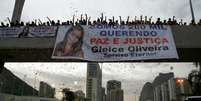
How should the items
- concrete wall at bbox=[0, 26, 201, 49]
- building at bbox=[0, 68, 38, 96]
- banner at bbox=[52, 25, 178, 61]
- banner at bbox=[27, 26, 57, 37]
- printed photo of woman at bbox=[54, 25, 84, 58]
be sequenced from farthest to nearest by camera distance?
building at bbox=[0, 68, 38, 96] < banner at bbox=[27, 26, 57, 37] < concrete wall at bbox=[0, 26, 201, 49] < printed photo of woman at bbox=[54, 25, 84, 58] < banner at bbox=[52, 25, 178, 61]

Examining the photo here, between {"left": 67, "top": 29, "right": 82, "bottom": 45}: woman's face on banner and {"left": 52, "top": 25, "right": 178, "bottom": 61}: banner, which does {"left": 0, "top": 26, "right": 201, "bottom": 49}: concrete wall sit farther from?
{"left": 67, "top": 29, "right": 82, "bottom": 45}: woman's face on banner

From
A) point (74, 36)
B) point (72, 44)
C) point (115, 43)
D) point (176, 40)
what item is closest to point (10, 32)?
point (74, 36)

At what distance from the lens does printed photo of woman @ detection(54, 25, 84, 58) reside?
19156 mm

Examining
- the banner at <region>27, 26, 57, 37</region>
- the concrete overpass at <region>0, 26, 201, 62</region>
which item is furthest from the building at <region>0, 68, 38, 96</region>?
the banner at <region>27, 26, 57, 37</region>

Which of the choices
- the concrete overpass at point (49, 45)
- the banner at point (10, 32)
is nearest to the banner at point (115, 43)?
Result: the concrete overpass at point (49, 45)

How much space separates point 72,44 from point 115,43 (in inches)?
103

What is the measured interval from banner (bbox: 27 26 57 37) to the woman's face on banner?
1708mm

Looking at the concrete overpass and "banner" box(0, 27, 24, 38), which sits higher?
"banner" box(0, 27, 24, 38)

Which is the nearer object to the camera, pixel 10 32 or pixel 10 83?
pixel 10 32

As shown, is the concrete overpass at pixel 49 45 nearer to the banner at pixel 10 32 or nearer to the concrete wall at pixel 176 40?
the concrete wall at pixel 176 40

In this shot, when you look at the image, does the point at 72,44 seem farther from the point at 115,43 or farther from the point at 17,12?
the point at 17,12

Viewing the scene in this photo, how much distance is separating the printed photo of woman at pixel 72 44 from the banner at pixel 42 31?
156cm

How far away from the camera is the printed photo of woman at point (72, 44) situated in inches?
754

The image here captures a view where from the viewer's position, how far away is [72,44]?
19516 mm
